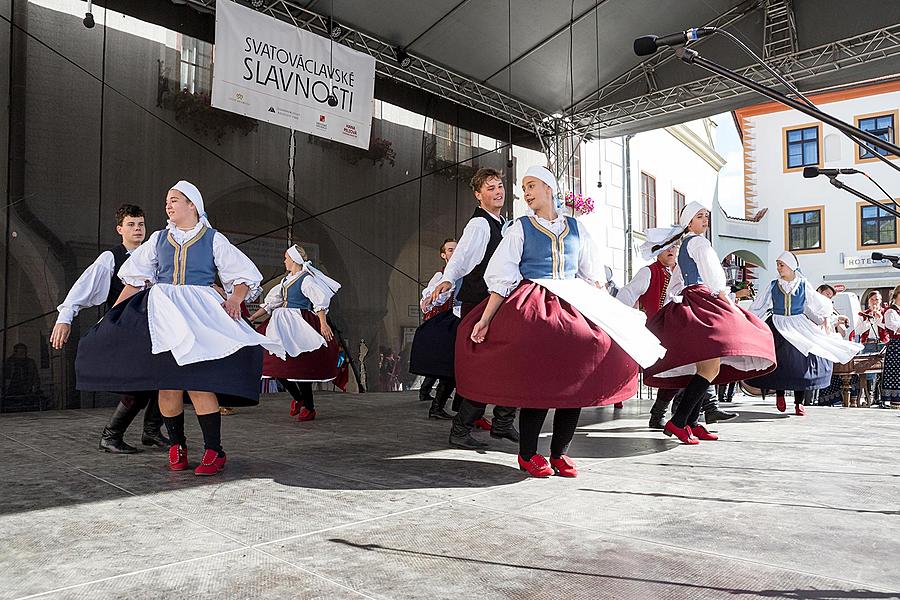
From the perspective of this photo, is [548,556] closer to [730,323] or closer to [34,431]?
[730,323]

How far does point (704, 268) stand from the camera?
438 cm

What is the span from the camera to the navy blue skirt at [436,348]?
14.9 ft

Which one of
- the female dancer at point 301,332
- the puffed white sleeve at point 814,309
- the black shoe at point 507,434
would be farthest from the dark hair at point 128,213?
the puffed white sleeve at point 814,309

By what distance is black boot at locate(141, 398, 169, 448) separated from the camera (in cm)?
411

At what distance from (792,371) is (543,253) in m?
3.81

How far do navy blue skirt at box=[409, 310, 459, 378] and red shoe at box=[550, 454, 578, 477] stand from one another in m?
1.34

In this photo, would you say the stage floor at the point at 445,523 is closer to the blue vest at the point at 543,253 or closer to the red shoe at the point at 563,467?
the red shoe at the point at 563,467

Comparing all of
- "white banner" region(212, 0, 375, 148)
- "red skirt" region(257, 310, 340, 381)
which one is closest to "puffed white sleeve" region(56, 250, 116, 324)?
"red skirt" region(257, 310, 340, 381)

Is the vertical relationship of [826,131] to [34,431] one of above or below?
above

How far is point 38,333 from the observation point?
6203mm

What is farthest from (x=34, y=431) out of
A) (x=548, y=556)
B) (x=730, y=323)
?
(x=730, y=323)

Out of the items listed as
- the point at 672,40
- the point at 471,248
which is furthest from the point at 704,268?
the point at 672,40

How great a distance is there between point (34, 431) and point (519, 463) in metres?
3.37

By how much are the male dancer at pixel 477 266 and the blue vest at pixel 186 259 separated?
117 cm
